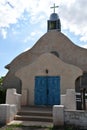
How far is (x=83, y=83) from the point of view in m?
14.7

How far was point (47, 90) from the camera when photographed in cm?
1705

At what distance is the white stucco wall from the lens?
54.3 feet

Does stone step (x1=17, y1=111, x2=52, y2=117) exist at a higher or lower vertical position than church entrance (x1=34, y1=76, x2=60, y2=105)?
lower

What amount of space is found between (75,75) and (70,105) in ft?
12.7

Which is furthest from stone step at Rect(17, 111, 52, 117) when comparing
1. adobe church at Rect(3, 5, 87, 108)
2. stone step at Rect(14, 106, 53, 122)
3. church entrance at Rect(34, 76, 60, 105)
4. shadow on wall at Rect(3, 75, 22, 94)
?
shadow on wall at Rect(3, 75, 22, 94)

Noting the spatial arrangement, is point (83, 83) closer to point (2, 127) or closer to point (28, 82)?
point (28, 82)

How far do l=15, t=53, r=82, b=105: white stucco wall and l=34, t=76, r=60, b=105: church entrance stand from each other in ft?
0.96

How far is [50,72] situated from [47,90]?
1.33 m

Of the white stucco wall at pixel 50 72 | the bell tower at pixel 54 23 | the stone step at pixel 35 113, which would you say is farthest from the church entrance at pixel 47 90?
the bell tower at pixel 54 23

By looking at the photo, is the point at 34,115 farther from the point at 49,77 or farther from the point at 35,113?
the point at 49,77

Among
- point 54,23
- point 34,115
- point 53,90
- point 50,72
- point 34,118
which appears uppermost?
point 54,23

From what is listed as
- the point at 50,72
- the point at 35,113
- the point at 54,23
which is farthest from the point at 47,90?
the point at 54,23

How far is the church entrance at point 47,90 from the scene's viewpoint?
55.0 ft

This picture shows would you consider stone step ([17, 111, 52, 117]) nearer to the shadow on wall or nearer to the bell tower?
the shadow on wall
